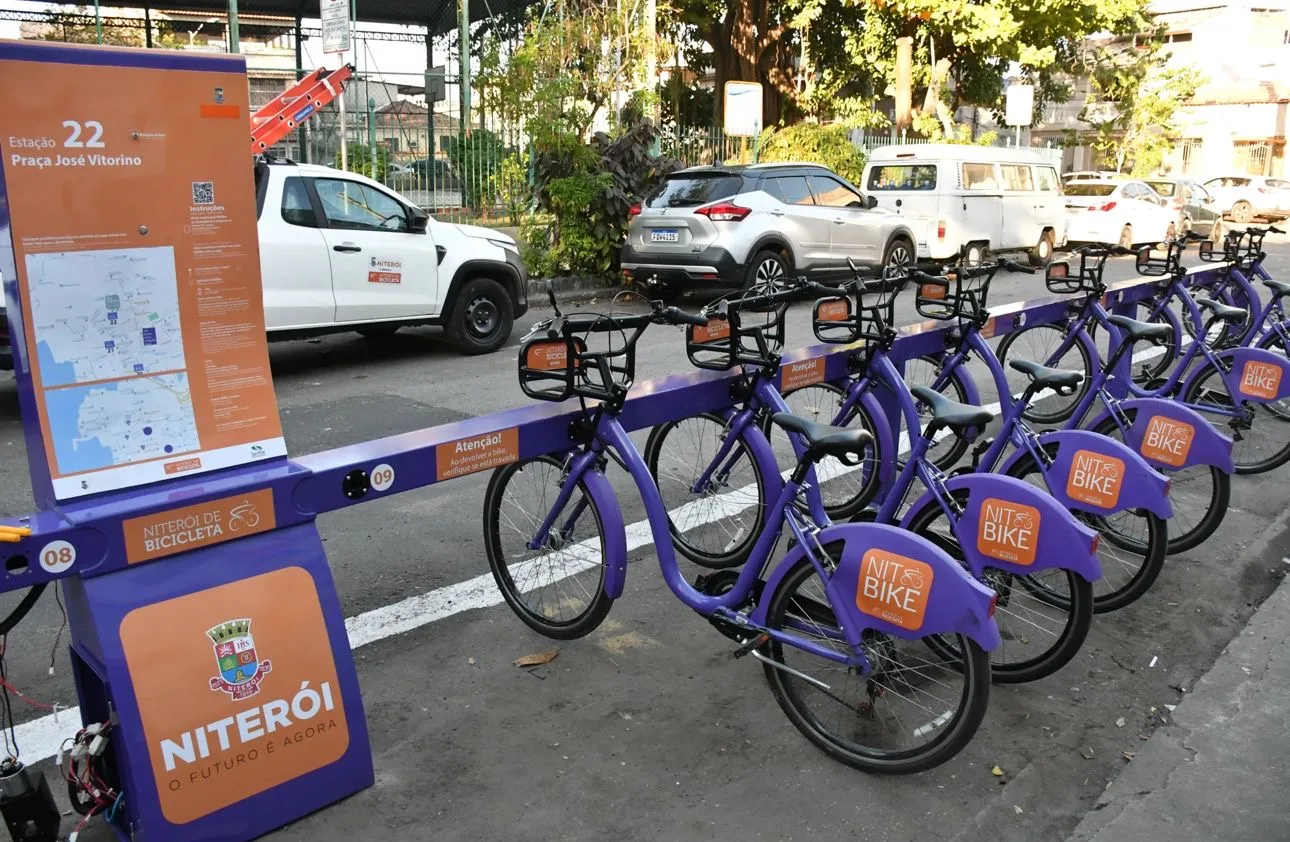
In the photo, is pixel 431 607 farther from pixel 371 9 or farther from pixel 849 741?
pixel 371 9

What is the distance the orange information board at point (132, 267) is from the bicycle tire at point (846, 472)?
2685mm

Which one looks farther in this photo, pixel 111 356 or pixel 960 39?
pixel 960 39

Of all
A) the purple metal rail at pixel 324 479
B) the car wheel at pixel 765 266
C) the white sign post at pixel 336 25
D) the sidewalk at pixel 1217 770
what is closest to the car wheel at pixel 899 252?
the car wheel at pixel 765 266

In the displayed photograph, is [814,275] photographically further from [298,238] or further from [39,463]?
[39,463]

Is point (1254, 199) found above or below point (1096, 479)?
above

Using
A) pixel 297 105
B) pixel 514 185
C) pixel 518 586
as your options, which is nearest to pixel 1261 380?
pixel 518 586

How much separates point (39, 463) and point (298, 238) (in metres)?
5.86

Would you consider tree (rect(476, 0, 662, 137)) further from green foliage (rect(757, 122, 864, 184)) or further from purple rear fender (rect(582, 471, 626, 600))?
purple rear fender (rect(582, 471, 626, 600))

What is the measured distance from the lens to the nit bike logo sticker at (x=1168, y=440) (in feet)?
14.8

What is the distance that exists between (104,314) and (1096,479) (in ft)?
11.1

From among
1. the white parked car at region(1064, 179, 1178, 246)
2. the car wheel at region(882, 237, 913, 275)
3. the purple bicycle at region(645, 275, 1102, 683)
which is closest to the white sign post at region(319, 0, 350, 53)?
the car wheel at region(882, 237, 913, 275)

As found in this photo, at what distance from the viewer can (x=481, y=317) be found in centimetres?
981

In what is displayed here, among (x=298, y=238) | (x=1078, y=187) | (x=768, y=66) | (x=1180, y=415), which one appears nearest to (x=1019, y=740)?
(x=1180, y=415)

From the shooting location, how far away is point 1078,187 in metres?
21.2
